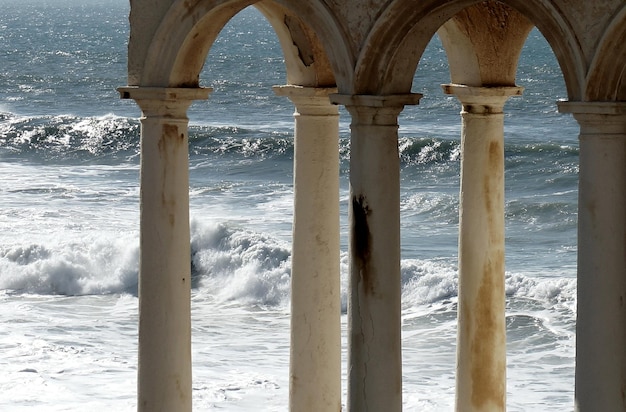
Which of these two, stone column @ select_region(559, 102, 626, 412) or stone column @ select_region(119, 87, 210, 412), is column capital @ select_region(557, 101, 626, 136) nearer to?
stone column @ select_region(559, 102, 626, 412)

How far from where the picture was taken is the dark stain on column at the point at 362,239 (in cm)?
1947

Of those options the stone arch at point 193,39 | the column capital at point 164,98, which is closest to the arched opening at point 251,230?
the stone arch at point 193,39

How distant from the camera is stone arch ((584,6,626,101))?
55.1 ft

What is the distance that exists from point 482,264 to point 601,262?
233 inches

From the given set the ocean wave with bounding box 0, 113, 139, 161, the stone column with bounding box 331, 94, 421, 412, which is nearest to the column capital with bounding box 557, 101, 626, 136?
the stone column with bounding box 331, 94, 421, 412

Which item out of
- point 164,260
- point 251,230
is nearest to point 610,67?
point 164,260

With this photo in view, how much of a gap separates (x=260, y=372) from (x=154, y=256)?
19568mm

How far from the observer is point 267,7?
22844 mm

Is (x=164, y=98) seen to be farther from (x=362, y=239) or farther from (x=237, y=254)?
(x=237, y=254)

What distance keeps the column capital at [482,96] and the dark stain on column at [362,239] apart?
433 cm

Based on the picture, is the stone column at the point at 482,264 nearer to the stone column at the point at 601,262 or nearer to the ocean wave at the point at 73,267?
the stone column at the point at 601,262

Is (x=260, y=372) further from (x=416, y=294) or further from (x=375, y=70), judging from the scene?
(x=375, y=70)

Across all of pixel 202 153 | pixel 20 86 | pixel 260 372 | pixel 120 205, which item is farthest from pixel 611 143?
pixel 20 86

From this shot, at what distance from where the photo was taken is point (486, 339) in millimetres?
23375
